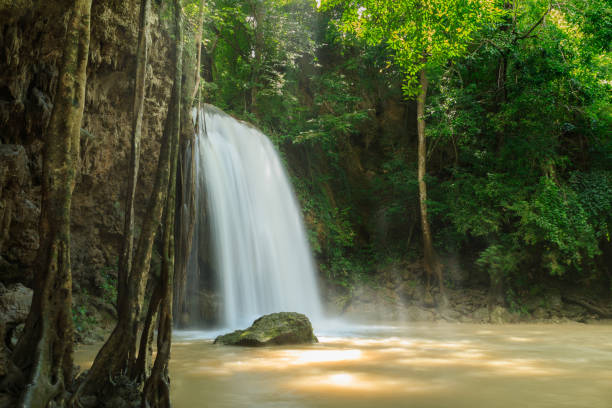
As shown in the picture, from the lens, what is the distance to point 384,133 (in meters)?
19.3

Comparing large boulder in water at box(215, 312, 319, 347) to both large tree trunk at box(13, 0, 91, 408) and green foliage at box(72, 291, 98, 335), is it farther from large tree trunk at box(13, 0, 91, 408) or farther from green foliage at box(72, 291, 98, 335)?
large tree trunk at box(13, 0, 91, 408)

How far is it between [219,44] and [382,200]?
35.3 feet

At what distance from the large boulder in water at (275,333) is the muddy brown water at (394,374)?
292 millimetres

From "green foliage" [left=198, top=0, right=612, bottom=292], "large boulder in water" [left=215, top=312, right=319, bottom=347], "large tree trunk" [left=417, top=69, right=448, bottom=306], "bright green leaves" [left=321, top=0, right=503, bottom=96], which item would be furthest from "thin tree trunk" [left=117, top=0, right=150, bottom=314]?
"large tree trunk" [left=417, top=69, right=448, bottom=306]

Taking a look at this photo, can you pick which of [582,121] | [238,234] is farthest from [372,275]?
[582,121]

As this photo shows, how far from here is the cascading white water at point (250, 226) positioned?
11.9 meters

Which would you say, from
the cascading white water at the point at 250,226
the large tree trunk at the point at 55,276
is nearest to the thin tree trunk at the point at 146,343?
the large tree trunk at the point at 55,276

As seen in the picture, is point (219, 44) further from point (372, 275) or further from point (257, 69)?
point (372, 275)

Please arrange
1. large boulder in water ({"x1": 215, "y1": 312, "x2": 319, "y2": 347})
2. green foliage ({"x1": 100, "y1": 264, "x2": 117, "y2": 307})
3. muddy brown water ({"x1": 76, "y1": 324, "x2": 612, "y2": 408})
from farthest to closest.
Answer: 1. green foliage ({"x1": 100, "y1": 264, "x2": 117, "y2": 307})
2. large boulder in water ({"x1": 215, "y1": 312, "x2": 319, "y2": 347})
3. muddy brown water ({"x1": 76, "y1": 324, "x2": 612, "y2": 408})

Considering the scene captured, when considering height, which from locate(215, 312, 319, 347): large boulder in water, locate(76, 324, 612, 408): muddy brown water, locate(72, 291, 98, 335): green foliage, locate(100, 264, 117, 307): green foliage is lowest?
locate(76, 324, 612, 408): muddy brown water

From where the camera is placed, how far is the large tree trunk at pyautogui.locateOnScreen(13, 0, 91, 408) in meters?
3.19

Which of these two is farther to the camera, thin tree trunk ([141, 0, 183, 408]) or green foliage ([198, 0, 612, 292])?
green foliage ([198, 0, 612, 292])

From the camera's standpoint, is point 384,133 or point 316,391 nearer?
point 316,391

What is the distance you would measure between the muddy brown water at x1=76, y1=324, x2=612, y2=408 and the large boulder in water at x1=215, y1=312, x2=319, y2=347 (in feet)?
0.96
